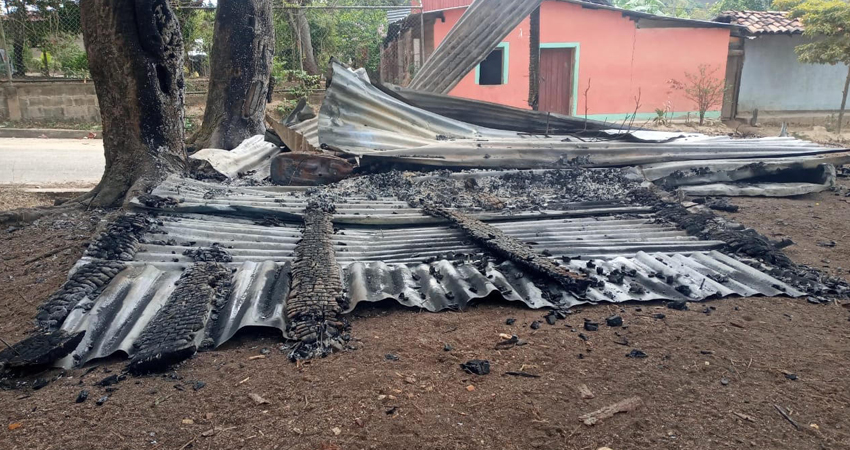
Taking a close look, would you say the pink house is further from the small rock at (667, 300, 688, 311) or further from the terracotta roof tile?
the small rock at (667, 300, 688, 311)

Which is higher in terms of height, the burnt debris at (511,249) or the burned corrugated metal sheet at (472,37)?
the burned corrugated metal sheet at (472,37)

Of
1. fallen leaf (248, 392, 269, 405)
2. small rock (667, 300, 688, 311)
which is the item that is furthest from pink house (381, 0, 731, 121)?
fallen leaf (248, 392, 269, 405)

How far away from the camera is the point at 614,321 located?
117 inches

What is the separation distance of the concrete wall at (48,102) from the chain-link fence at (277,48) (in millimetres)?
32

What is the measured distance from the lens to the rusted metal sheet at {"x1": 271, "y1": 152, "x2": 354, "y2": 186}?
230 inches

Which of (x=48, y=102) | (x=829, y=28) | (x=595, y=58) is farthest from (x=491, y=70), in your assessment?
(x=48, y=102)

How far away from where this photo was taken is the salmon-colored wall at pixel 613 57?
16.0 meters

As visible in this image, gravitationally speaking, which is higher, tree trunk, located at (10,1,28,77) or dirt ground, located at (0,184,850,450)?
tree trunk, located at (10,1,28,77)

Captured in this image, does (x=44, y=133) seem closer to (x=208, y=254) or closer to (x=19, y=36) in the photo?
(x=19, y=36)

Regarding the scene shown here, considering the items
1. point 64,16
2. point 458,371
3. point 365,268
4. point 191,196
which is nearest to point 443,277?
point 365,268

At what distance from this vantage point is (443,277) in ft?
11.7

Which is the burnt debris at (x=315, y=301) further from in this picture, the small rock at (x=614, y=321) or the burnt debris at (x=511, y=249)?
the small rock at (x=614, y=321)

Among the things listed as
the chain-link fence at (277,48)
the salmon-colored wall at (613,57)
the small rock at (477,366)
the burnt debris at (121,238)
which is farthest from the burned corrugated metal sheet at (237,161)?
the salmon-colored wall at (613,57)

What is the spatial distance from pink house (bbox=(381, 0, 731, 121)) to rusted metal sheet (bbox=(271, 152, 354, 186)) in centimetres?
1086
